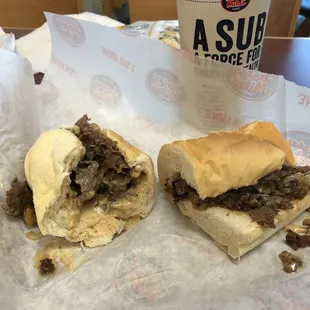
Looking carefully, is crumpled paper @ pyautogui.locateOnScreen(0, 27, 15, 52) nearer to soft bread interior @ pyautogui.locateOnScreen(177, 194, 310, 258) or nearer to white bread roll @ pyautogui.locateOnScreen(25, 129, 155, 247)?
white bread roll @ pyautogui.locateOnScreen(25, 129, 155, 247)

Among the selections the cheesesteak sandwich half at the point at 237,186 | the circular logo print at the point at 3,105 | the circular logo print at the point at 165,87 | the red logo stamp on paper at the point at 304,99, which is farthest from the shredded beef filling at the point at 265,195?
the circular logo print at the point at 3,105

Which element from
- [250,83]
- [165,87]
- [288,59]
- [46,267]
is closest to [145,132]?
[165,87]

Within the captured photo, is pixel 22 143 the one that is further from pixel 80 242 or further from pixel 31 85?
pixel 80 242

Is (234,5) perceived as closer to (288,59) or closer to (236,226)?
(236,226)

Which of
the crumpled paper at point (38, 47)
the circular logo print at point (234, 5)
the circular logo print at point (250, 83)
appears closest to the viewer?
the circular logo print at point (234, 5)

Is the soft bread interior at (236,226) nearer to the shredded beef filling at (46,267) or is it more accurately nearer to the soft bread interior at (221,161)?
the soft bread interior at (221,161)

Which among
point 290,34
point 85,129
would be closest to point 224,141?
point 85,129
